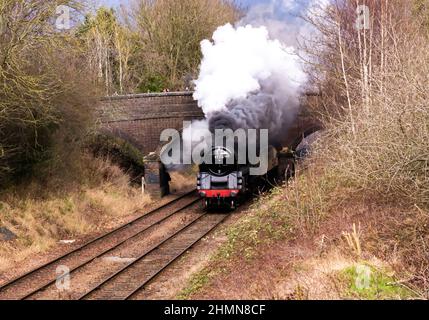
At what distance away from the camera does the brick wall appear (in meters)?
24.4

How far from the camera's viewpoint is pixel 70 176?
65.9 ft

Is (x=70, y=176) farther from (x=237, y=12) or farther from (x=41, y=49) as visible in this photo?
(x=237, y=12)

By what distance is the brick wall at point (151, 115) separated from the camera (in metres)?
24.4

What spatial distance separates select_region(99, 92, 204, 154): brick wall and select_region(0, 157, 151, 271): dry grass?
245 centimetres

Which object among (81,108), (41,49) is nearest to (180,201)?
(81,108)

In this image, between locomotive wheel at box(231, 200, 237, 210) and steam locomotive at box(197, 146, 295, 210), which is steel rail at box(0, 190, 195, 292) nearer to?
steam locomotive at box(197, 146, 295, 210)

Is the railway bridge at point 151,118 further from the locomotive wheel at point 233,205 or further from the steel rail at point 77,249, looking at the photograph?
the locomotive wheel at point 233,205

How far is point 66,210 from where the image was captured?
1781cm

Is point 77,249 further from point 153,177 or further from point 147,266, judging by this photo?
point 153,177

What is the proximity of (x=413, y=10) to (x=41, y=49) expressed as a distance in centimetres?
1313

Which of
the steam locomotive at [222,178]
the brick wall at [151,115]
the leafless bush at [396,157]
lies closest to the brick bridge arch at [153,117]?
the brick wall at [151,115]

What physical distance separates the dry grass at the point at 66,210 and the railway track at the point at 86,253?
916 mm

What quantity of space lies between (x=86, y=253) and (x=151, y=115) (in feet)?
35.8

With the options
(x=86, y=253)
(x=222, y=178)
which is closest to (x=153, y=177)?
(x=222, y=178)
